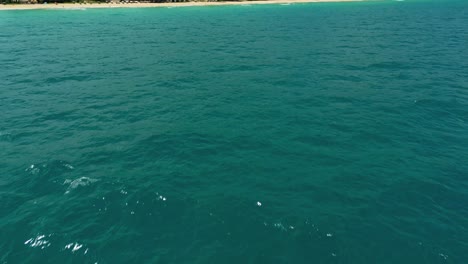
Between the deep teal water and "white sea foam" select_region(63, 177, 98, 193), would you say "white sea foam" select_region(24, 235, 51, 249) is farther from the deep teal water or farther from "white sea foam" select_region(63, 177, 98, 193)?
"white sea foam" select_region(63, 177, 98, 193)

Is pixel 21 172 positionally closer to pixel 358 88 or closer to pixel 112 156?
pixel 112 156

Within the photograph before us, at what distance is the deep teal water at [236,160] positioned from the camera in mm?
18312

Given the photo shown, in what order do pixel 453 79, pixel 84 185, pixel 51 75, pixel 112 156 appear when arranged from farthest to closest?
1. pixel 51 75
2. pixel 453 79
3. pixel 112 156
4. pixel 84 185

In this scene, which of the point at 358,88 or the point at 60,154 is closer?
Result: the point at 60,154

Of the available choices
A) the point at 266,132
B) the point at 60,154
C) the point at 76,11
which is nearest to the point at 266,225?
the point at 266,132

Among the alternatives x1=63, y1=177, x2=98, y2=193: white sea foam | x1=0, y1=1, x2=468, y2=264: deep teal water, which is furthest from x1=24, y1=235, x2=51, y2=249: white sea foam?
x1=63, y1=177, x2=98, y2=193: white sea foam

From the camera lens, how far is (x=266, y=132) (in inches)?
1244

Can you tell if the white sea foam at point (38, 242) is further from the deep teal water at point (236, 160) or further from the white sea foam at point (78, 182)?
the white sea foam at point (78, 182)

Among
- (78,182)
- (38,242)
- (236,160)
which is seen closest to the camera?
(38,242)

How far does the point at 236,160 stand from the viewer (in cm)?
2675

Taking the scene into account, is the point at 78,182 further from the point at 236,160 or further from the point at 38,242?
the point at 236,160

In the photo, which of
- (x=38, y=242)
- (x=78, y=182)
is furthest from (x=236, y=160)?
(x=38, y=242)

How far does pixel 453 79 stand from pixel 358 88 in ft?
54.7

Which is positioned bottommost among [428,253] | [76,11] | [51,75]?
[428,253]
